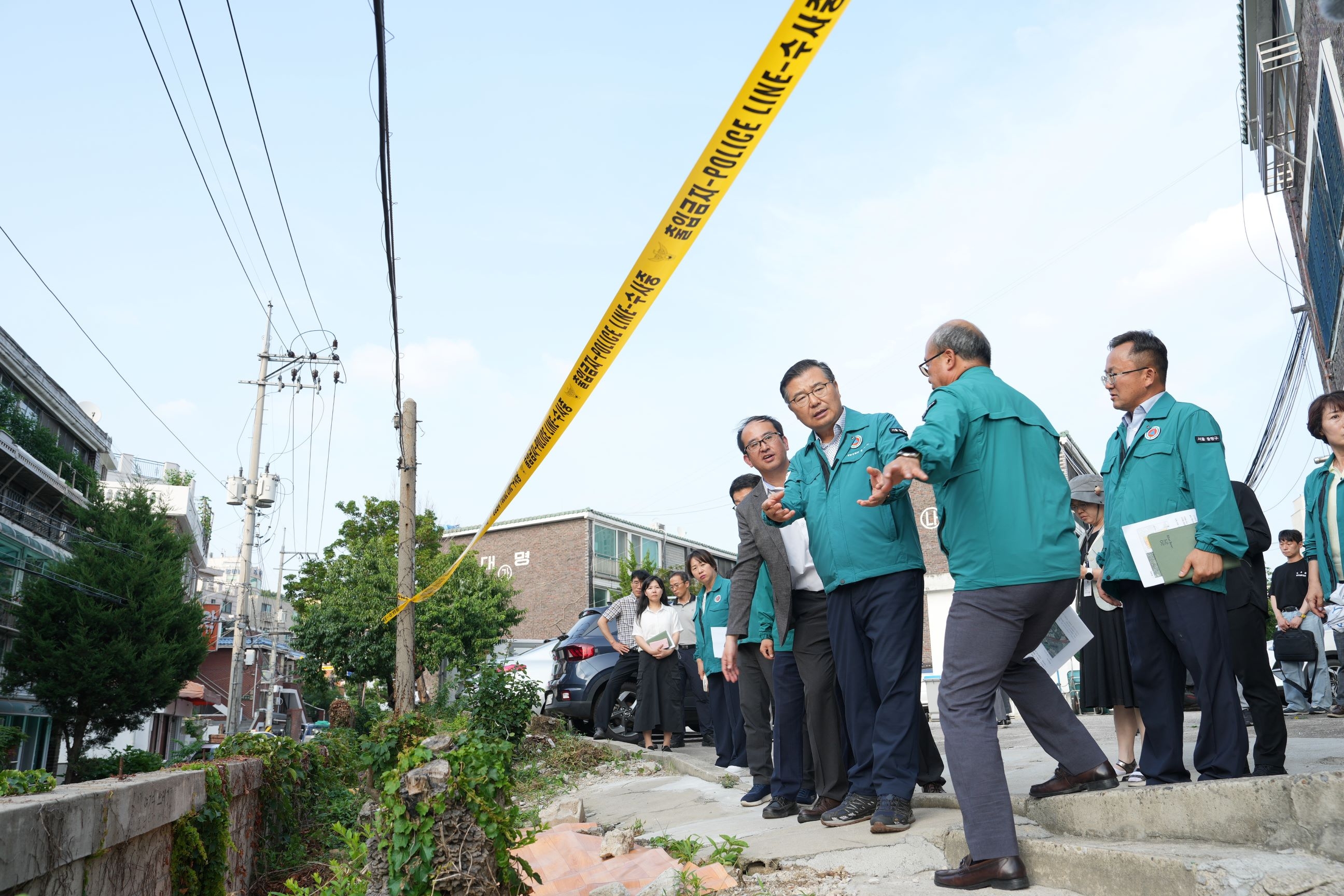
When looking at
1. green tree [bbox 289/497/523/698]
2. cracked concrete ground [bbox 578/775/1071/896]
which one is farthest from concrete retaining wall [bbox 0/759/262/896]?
green tree [bbox 289/497/523/698]

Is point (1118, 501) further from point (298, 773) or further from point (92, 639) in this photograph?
point (92, 639)

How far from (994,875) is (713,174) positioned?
2826mm

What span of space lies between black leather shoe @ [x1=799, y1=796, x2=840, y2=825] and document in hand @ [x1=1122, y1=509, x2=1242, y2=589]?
1689 millimetres

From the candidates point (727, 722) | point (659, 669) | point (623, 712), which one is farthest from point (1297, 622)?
point (623, 712)

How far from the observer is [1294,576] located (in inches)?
326

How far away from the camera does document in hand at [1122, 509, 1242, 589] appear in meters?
3.34

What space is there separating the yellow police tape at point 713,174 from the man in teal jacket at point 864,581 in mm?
856

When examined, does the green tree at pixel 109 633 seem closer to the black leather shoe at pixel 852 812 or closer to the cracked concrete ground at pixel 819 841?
the cracked concrete ground at pixel 819 841

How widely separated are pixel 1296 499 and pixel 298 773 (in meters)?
58.1

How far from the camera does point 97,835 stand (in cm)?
311

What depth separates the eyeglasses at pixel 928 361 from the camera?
3.33 meters

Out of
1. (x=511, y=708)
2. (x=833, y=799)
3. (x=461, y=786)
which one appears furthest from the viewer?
(x=511, y=708)

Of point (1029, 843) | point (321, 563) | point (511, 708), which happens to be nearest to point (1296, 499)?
point (321, 563)

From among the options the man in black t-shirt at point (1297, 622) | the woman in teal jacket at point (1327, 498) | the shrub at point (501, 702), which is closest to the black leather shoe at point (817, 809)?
the woman in teal jacket at point (1327, 498)
